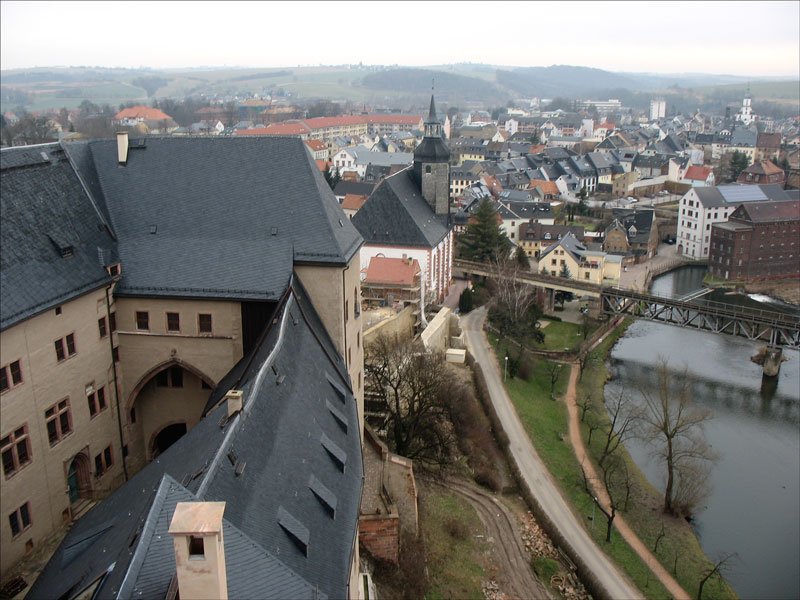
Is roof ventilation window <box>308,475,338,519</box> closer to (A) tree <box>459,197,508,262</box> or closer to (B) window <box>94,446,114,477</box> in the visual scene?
(B) window <box>94,446,114,477</box>

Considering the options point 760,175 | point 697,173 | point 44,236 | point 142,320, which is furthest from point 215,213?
point 697,173

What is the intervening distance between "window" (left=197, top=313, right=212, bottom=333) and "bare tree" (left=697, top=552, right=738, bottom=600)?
21.3 metres

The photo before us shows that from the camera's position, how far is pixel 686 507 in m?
37.0

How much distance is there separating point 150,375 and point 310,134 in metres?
157

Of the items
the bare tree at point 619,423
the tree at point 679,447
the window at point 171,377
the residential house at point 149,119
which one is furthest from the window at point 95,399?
the residential house at point 149,119

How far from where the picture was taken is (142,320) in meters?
29.0

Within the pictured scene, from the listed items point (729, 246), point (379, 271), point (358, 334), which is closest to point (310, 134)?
point (729, 246)

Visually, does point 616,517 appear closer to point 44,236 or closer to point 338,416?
point 338,416

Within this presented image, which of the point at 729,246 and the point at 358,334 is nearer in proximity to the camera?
the point at 358,334

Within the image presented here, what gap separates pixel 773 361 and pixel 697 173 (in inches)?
3248

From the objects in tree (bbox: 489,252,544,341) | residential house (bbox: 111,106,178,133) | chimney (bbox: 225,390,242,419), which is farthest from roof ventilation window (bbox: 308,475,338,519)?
residential house (bbox: 111,106,178,133)

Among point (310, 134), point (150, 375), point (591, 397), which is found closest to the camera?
point (150, 375)

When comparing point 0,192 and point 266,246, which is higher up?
point 0,192

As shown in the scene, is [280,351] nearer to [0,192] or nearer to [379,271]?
[0,192]
